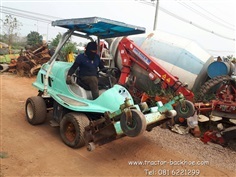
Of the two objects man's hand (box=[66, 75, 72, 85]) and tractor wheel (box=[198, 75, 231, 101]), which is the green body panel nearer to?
man's hand (box=[66, 75, 72, 85])

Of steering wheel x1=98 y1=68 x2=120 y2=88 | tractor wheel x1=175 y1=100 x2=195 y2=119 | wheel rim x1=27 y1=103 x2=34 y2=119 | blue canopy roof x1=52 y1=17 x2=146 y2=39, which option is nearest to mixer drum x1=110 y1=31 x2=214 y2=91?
steering wheel x1=98 y1=68 x2=120 y2=88

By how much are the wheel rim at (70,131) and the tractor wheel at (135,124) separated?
145 cm

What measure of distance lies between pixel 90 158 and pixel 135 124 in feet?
4.18

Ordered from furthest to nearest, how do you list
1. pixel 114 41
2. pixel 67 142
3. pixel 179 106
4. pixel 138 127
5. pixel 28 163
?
pixel 114 41
pixel 67 142
pixel 179 106
pixel 28 163
pixel 138 127

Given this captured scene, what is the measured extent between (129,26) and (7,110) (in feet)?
12.9

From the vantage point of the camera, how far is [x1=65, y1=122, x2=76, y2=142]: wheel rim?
447cm

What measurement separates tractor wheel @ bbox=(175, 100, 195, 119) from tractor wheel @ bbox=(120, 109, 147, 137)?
45.3 inches

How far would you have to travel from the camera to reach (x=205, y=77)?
6.88 m

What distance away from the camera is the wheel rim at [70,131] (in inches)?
176

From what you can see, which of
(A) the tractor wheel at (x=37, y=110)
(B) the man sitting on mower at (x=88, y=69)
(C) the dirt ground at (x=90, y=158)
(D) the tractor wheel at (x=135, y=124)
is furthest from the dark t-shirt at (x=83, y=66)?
(D) the tractor wheel at (x=135, y=124)

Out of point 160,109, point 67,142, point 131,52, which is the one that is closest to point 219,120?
point 160,109

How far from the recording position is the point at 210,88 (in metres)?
6.13

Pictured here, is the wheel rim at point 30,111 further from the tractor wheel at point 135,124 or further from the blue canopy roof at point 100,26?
the tractor wheel at point 135,124

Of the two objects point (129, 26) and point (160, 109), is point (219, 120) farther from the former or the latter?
point (129, 26)
